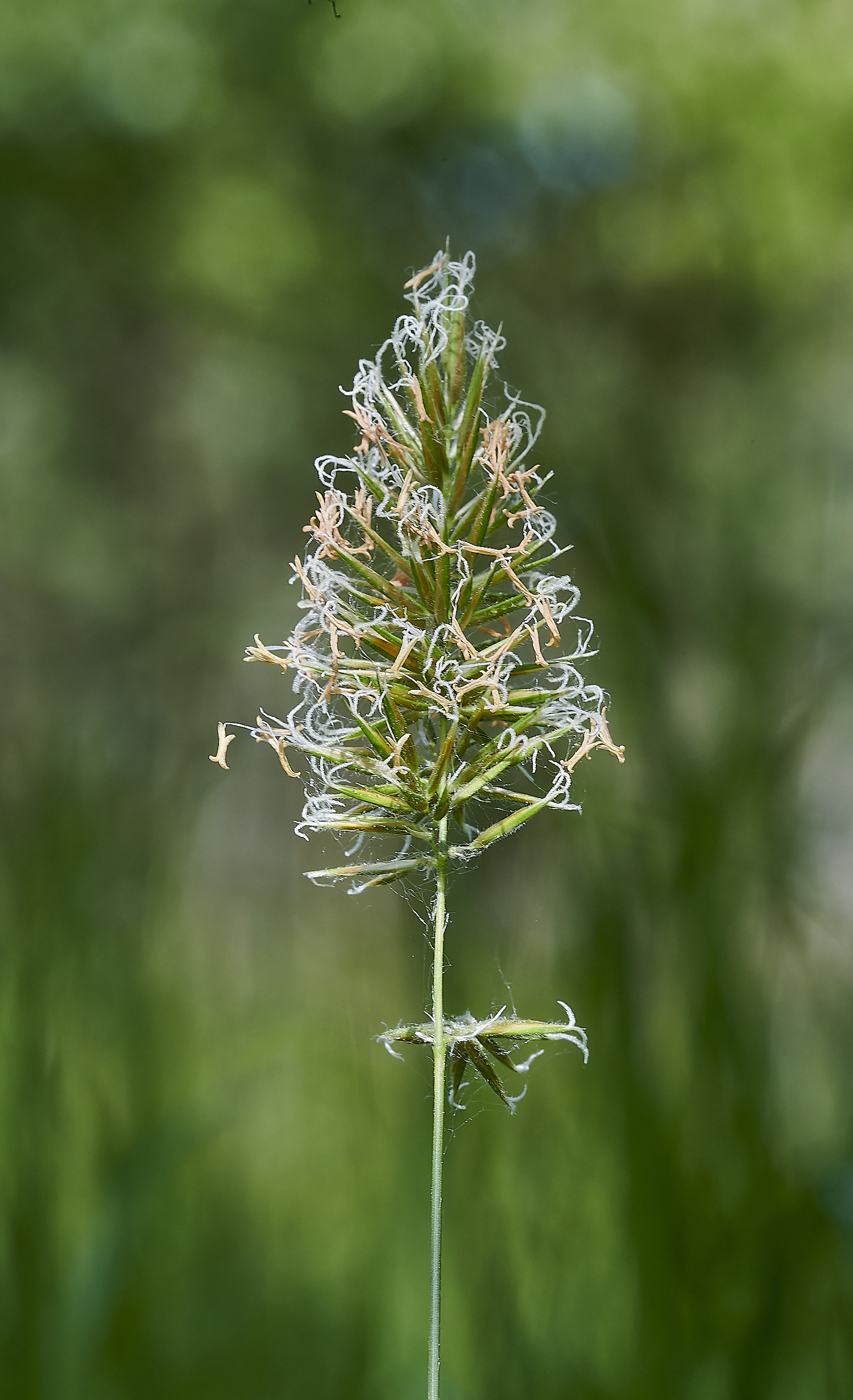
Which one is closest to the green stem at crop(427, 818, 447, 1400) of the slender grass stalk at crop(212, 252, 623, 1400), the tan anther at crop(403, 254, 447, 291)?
the slender grass stalk at crop(212, 252, 623, 1400)

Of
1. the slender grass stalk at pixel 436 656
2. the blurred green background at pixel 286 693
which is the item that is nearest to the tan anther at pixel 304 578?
the slender grass stalk at pixel 436 656

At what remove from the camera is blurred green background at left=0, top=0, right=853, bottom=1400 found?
0.45 m

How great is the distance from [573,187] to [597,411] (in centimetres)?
50

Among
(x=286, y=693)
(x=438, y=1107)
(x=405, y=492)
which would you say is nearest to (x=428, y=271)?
(x=405, y=492)

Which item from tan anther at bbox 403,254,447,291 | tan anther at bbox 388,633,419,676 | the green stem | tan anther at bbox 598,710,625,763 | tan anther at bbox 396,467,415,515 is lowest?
the green stem

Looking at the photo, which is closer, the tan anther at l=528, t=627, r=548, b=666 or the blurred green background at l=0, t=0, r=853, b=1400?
the tan anther at l=528, t=627, r=548, b=666

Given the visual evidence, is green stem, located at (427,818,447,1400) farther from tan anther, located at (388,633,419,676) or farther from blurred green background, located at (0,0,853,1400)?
blurred green background, located at (0,0,853,1400)

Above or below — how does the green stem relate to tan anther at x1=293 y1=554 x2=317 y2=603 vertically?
below

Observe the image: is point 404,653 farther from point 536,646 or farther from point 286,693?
point 286,693

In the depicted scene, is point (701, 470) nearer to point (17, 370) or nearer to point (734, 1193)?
point (734, 1193)

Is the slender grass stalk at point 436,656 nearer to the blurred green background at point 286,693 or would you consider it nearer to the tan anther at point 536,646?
the tan anther at point 536,646

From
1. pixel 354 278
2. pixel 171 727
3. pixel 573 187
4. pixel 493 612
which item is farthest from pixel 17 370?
pixel 493 612

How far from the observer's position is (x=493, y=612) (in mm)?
265

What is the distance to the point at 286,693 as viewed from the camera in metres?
1.31
